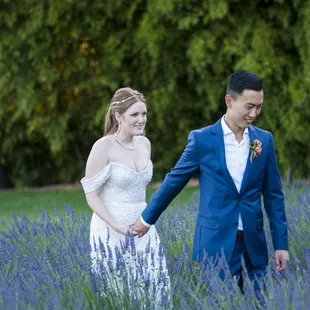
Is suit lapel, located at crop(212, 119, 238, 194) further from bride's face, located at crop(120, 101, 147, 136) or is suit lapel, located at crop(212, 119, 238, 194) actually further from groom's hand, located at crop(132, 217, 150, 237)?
bride's face, located at crop(120, 101, 147, 136)

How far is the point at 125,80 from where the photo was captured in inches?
475

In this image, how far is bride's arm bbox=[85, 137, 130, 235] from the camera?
4.56 m

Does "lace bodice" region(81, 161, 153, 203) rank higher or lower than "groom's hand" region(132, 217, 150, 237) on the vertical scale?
higher

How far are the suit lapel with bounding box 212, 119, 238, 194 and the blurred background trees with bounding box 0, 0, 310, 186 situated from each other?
7004 millimetres

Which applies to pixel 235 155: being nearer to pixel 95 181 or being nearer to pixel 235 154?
pixel 235 154

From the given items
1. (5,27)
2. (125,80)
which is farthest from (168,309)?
(5,27)

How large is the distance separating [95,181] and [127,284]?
3.48 ft

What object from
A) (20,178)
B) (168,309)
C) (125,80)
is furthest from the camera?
(20,178)

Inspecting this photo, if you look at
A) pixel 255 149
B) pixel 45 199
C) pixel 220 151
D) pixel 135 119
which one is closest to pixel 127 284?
pixel 220 151

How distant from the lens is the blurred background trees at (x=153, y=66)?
1110 cm

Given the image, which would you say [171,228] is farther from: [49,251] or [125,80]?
[125,80]

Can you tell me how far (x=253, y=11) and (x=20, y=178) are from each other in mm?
5291

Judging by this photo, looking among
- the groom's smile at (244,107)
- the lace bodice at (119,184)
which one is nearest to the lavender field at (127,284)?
the lace bodice at (119,184)

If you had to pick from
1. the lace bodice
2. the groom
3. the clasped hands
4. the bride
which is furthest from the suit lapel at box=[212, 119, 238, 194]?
the lace bodice
